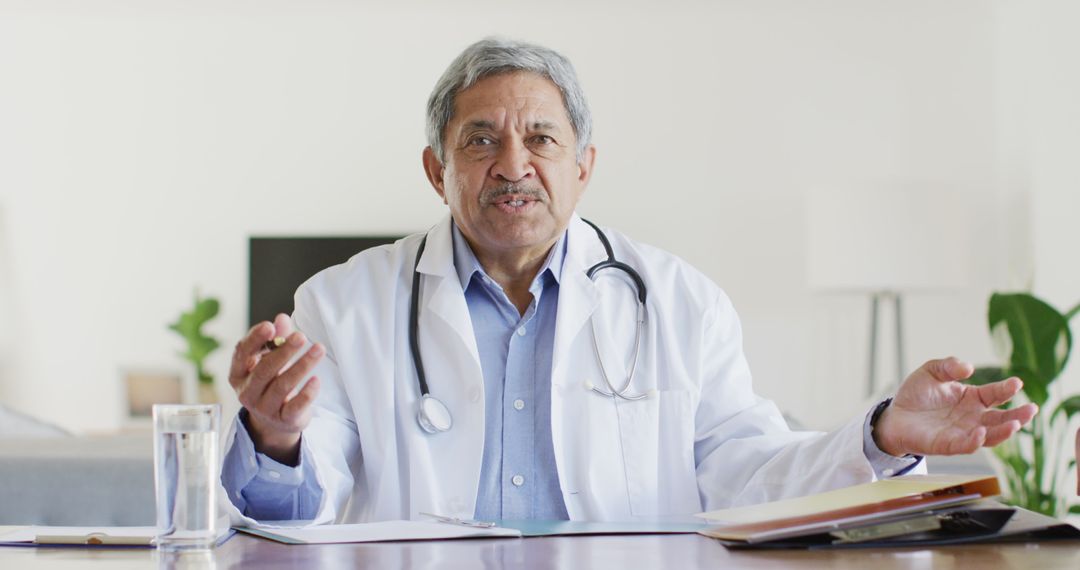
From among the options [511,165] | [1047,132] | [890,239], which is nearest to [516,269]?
[511,165]

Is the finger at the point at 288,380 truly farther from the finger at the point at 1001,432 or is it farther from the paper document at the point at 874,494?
the finger at the point at 1001,432

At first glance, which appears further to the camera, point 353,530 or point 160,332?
point 160,332

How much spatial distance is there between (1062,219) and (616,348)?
128 inches

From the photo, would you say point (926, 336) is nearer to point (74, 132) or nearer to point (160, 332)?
point (160, 332)

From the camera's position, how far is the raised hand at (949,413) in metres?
1.15

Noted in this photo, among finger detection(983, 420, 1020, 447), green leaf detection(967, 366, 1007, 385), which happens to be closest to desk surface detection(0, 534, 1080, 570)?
finger detection(983, 420, 1020, 447)

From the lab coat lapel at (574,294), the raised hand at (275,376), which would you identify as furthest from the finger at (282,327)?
the lab coat lapel at (574,294)

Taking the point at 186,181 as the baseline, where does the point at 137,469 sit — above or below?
below

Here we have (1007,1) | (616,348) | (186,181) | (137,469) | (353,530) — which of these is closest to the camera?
(353,530)

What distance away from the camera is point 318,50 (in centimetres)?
557

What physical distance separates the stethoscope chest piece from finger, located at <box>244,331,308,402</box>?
449 mm

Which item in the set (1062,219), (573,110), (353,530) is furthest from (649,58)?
(353,530)

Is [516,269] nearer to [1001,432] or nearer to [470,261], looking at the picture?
[470,261]

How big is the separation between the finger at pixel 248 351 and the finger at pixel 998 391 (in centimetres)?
74
